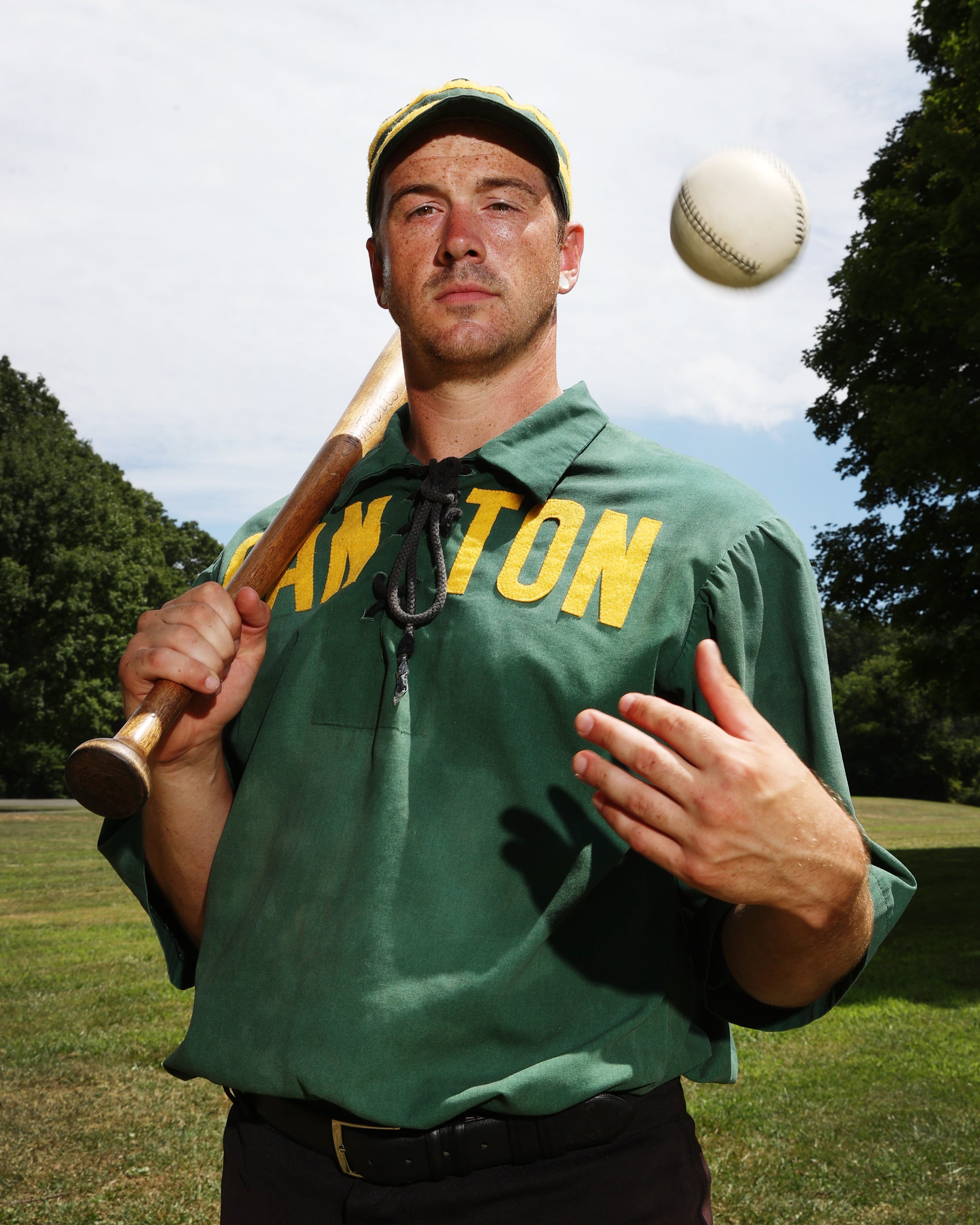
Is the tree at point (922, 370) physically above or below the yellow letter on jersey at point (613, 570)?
above

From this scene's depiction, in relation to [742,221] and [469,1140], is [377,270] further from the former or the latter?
[469,1140]

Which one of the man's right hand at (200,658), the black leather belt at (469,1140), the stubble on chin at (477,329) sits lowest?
the black leather belt at (469,1140)

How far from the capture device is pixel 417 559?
76.4 inches

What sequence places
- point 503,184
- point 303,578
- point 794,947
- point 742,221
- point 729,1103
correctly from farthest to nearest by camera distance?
point 729,1103 < point 742,221 < point 303,578 < point 503,184 < point 794,947

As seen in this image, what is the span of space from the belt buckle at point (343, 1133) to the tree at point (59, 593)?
1234 inches

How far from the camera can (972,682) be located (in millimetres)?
15078

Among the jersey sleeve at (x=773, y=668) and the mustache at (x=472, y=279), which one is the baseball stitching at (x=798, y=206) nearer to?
the mustache at (x=472, y=279)

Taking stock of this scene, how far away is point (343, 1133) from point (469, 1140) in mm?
201

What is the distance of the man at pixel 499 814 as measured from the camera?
61.6 inches

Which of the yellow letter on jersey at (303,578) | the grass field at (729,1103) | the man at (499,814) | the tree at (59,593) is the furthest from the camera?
the tree at (59,593)

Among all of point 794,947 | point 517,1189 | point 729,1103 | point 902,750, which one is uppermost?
point 794,947

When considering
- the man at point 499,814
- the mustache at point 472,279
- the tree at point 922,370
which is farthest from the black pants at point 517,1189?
the tree at point 922,370

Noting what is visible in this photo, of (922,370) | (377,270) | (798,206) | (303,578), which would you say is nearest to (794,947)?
(303,578)

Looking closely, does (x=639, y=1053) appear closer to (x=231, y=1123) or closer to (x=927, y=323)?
(x=231, y=1123)
